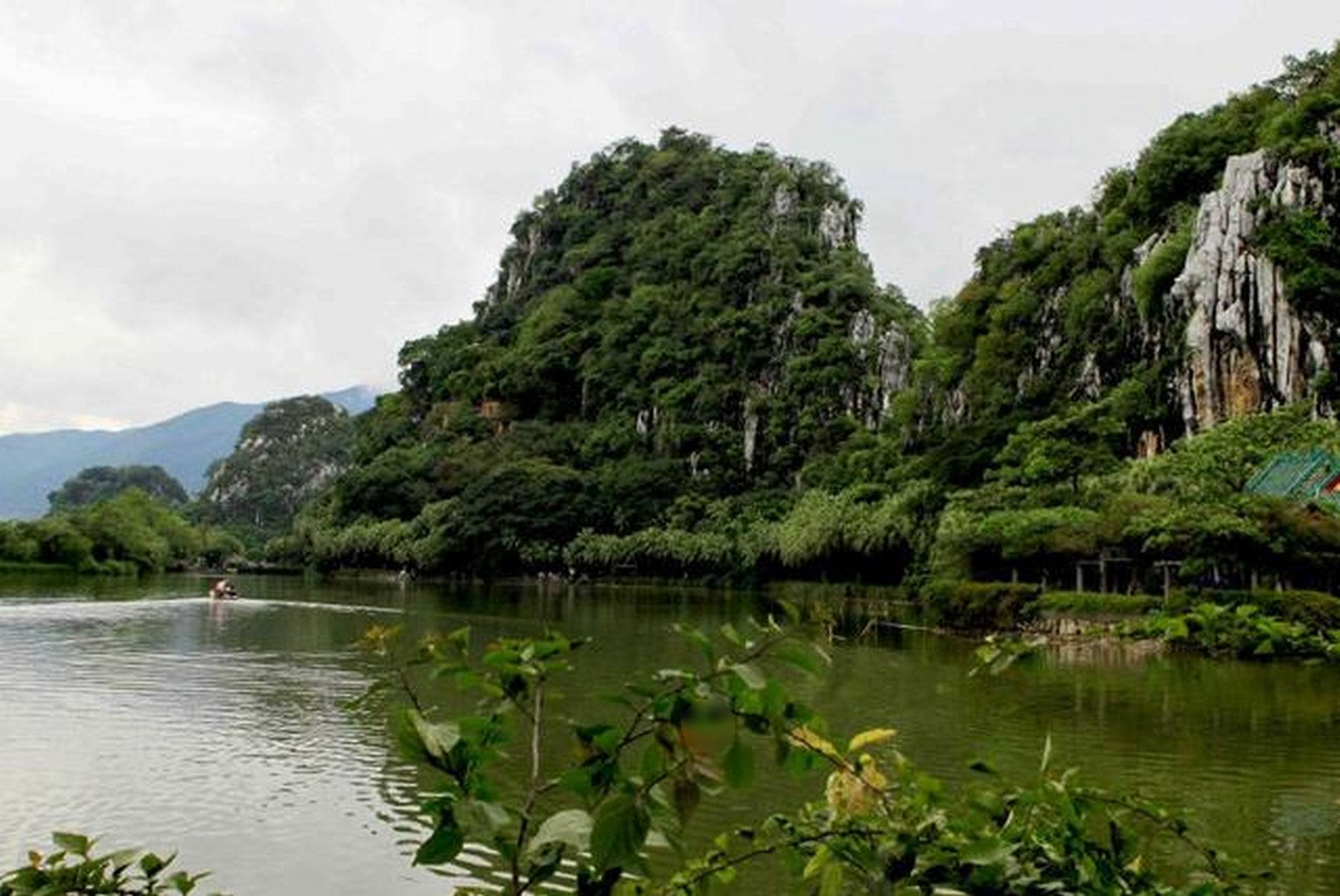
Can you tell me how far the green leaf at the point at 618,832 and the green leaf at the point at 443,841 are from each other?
0.68 ft

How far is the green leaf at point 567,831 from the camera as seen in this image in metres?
1.66

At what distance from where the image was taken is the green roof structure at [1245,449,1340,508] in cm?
2916

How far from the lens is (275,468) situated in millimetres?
129625

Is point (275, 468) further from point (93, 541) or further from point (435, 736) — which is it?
point (435, 736)

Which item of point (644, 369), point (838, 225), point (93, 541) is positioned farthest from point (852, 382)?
point (93, 541)

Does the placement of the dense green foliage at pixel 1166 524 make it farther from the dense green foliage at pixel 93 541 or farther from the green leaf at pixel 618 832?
the dense green foliage at pixel 93 541

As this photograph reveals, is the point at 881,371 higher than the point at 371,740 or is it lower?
higher

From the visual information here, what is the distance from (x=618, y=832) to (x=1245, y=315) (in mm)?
42863

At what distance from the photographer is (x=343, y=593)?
180 feet

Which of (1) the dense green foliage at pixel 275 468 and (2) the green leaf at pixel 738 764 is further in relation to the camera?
(1) the dense green foliage at pixel 275 468

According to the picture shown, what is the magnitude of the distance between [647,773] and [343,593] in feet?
183

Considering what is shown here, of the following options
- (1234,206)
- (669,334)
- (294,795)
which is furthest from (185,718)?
(669,334)

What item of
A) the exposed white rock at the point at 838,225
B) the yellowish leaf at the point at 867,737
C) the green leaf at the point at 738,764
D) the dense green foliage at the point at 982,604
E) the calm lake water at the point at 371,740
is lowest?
the calm lake water at the point at 371,740

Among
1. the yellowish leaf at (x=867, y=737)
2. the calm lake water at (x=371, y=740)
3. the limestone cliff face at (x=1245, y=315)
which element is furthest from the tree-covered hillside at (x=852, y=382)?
the yellowish leaf at (x=867, y=737)
